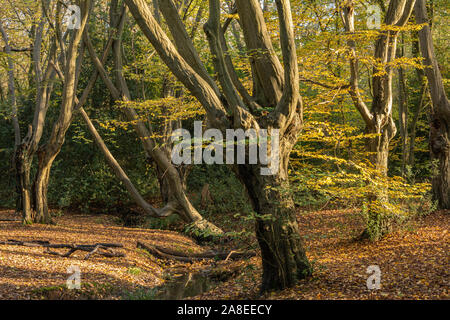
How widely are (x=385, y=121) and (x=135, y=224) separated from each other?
9.80 metres

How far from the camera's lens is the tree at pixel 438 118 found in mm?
9453

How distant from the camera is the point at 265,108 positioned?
550 centimetres

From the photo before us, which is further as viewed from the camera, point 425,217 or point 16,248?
point 425,217

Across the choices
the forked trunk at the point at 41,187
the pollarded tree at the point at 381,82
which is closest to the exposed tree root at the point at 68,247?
the forked trunk at the point at 41,187

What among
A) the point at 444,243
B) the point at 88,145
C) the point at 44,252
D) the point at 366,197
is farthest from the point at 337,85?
the point at 88,145

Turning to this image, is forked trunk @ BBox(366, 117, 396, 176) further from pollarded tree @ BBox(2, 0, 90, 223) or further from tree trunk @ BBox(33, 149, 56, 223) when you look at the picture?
tree trunk @ BBox(33, 149, 56, 223)

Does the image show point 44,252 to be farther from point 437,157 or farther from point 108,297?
point 437,157

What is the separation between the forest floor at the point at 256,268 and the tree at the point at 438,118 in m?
0.73

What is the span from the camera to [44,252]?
7.83 metres

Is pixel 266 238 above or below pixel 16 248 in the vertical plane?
above

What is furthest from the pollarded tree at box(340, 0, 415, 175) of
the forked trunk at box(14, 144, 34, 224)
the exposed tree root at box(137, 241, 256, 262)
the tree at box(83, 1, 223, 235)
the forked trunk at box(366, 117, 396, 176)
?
the forked trunk at box(14, 144, 34, 224)

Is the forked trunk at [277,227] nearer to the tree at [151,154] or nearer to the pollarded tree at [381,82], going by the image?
the pollarded tree at [381,82]

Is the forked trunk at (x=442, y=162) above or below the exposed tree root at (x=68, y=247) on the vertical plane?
above

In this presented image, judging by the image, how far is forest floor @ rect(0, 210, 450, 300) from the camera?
514 cm
